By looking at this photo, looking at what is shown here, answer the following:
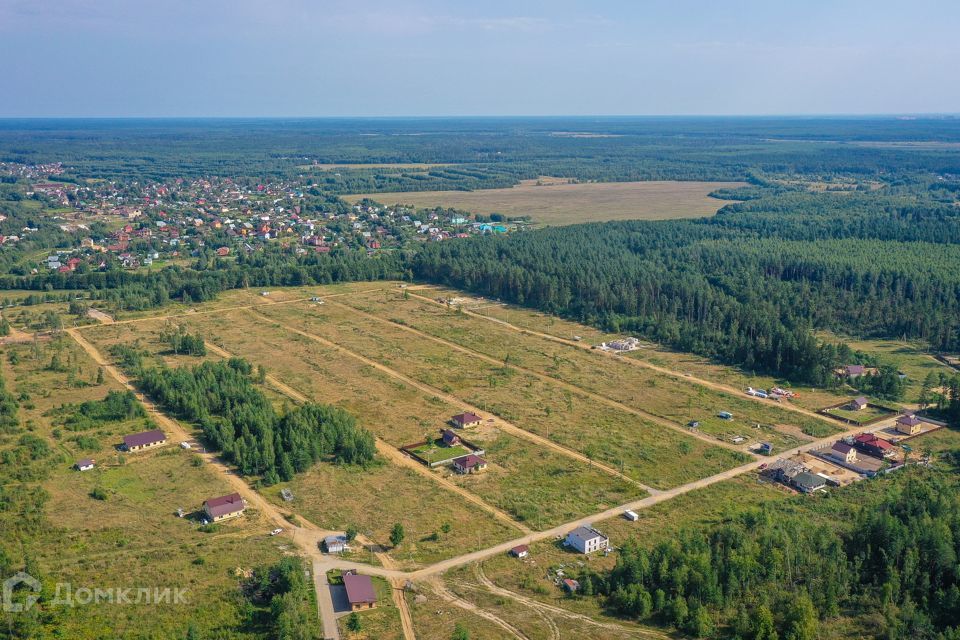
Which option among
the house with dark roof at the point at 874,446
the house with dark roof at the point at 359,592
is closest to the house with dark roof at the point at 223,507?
the house with dark roof at the point at 359,592

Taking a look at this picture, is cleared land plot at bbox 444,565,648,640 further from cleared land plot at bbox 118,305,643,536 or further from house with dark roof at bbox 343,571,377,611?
cleared land plot at bbox 118,305,643,536

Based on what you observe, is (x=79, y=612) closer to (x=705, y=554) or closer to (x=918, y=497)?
(x=705, y=554)

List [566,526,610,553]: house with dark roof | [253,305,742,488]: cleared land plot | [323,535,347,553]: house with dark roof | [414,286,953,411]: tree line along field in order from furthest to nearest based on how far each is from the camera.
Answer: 1. [414,286,953,411]: tree line along field
2. [253,305,742,488]: cleared land plot
3. [566,526,610,553]: house with dark roof
4. [323,535,347,553]: house with dark roof

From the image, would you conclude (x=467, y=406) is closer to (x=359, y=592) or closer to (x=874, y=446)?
(x=359, y=592)

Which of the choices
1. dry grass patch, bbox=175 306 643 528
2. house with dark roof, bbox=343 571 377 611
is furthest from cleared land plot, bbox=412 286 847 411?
house with dark roof, bbox=343 571 377 611

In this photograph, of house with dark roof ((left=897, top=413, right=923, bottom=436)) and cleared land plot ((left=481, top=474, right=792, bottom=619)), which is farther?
house with dark roof ((left=897, top=413, right=923, bottom=436))

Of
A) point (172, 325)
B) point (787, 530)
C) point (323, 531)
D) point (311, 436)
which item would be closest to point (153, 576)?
point (323, 531)

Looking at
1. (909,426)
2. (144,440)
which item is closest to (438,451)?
(144,440)
